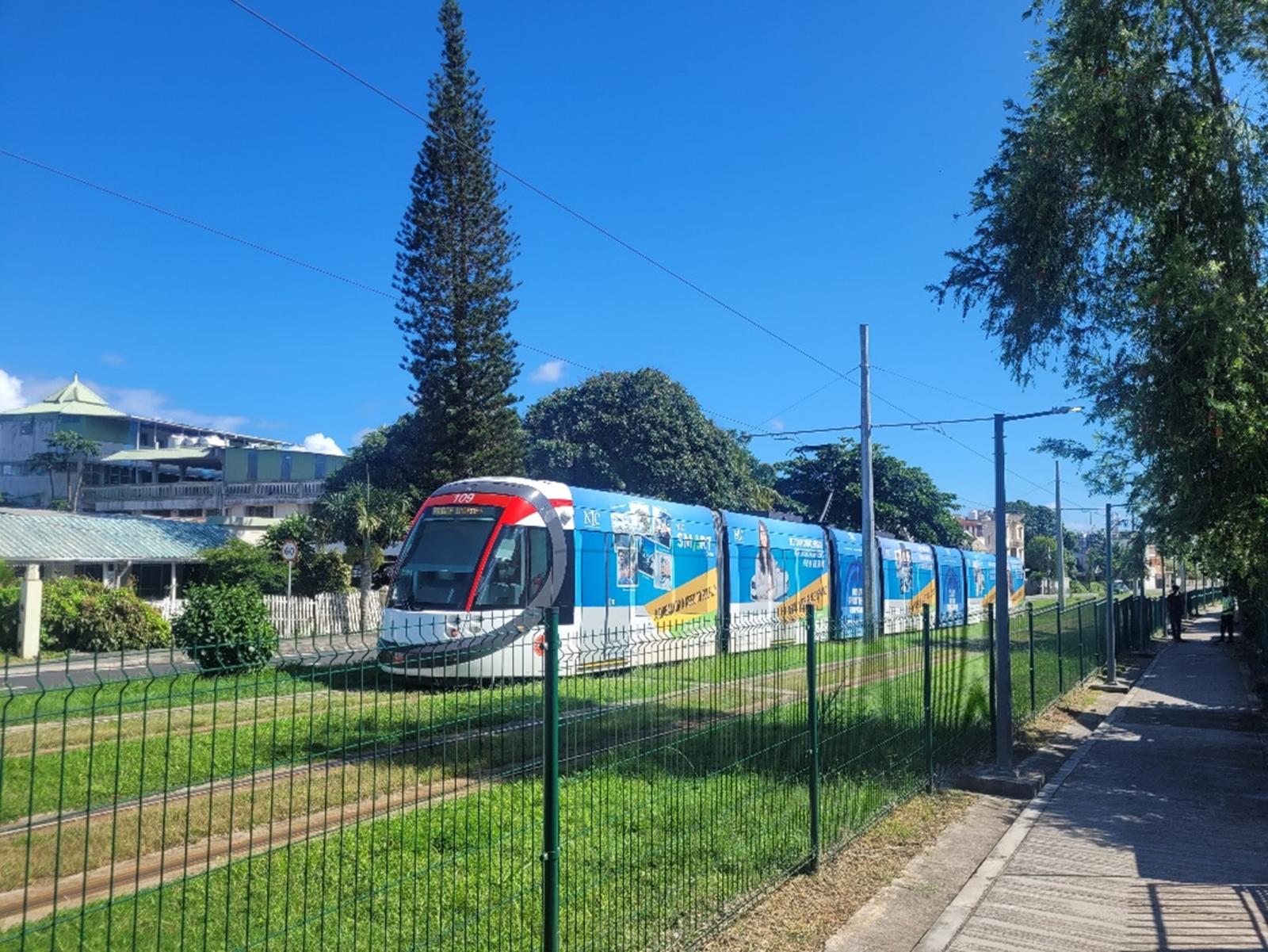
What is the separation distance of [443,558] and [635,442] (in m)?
30.6

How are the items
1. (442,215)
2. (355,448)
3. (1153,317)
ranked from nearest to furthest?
(1153,317)
(442,215)
(355,448)

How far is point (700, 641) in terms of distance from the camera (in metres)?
6.05

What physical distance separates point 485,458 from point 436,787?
29669 mm

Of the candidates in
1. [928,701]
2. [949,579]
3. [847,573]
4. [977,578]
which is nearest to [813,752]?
[928,701]

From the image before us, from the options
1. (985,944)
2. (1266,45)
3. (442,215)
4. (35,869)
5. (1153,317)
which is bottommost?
(985,944)

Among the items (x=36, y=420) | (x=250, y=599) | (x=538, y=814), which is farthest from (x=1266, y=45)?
(x=36, y=420)

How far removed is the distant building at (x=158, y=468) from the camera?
211 ft

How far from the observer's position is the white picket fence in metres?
31.1

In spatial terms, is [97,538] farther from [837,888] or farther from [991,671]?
[837,888]

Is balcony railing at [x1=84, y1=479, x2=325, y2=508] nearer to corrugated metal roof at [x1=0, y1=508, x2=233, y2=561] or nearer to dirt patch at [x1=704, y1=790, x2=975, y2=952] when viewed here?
corrugated metal roof at [x1=0, y1=508, x2=233, y2=561]

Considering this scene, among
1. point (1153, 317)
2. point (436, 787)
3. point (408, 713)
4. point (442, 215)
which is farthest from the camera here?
point (442, 215)

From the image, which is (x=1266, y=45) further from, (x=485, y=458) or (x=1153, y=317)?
(x=485, y=458)

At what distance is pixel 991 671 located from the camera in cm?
1113

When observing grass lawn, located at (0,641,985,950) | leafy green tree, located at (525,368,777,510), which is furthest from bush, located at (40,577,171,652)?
grass lawn, located at (0,641,985,950)
